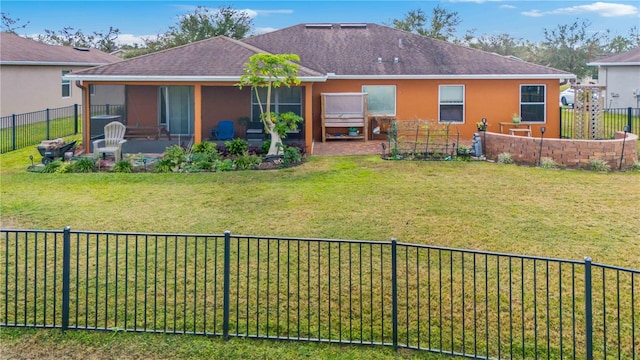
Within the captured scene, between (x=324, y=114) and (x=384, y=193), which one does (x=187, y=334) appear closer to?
(x=384, y=193)

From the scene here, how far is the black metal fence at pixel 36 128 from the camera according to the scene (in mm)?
19173

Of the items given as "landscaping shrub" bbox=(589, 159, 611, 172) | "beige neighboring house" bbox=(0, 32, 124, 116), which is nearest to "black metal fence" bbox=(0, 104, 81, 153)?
"beige neighboring house" bbox=(0, 32, 124, 116)

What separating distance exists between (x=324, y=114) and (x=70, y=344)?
14.6 meters

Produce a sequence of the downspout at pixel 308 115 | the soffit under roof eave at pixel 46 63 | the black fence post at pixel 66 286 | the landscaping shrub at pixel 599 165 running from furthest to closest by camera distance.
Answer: the soffit under roof eave at pixel 46 63
the downspout at pixel 308 115
the landscaping shrub at pixel 599 165
the black fence post at pixel 66 286

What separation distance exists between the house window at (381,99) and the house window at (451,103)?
1.73 meters

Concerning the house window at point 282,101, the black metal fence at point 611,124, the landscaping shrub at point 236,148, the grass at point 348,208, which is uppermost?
the house window at point 282,101

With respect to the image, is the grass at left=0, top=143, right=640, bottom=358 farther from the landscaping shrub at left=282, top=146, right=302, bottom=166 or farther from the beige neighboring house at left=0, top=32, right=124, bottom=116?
the beige neighboring house at left=0, top=32, right=124, bottom=116

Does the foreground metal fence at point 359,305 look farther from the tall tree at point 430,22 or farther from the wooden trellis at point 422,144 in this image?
the tall tree at point 430,22

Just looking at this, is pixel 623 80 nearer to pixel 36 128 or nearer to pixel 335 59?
pixel 335 59

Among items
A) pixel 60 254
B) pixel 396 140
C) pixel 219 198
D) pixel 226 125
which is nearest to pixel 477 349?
pixel 60 254

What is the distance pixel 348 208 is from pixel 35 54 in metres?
22.7

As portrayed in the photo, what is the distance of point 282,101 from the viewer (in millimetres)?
19812

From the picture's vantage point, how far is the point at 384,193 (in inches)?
457

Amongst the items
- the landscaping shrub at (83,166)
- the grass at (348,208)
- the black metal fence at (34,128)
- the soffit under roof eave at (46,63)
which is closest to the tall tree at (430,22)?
the soffit under roof eave at (46,63)
